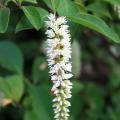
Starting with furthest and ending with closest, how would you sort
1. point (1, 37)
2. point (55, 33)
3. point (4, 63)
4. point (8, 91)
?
point (1, 37) → point (4, 63) → point (8, 91) → point (55, 33)

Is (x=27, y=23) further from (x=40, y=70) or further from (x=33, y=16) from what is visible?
(x=40, y=70)

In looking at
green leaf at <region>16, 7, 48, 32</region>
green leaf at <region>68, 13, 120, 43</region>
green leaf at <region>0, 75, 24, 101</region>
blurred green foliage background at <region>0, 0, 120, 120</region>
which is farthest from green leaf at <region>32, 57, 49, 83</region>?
green leaf at <region>68, 13, 120, 43</region>

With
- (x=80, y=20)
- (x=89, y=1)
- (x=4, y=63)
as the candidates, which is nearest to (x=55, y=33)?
(x=80, y=20)

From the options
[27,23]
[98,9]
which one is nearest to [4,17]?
[27,23]

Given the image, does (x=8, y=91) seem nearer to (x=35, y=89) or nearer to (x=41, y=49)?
(x=35, y=89)

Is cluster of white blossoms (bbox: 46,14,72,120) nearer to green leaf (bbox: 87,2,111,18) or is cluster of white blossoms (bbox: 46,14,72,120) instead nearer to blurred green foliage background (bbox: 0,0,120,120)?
blurred green foliage background (bbox: 0,0,120,120)

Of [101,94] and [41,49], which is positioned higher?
[41,49]

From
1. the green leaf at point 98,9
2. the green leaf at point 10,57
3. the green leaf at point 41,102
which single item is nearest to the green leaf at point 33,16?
the green leaf at point 98,9
